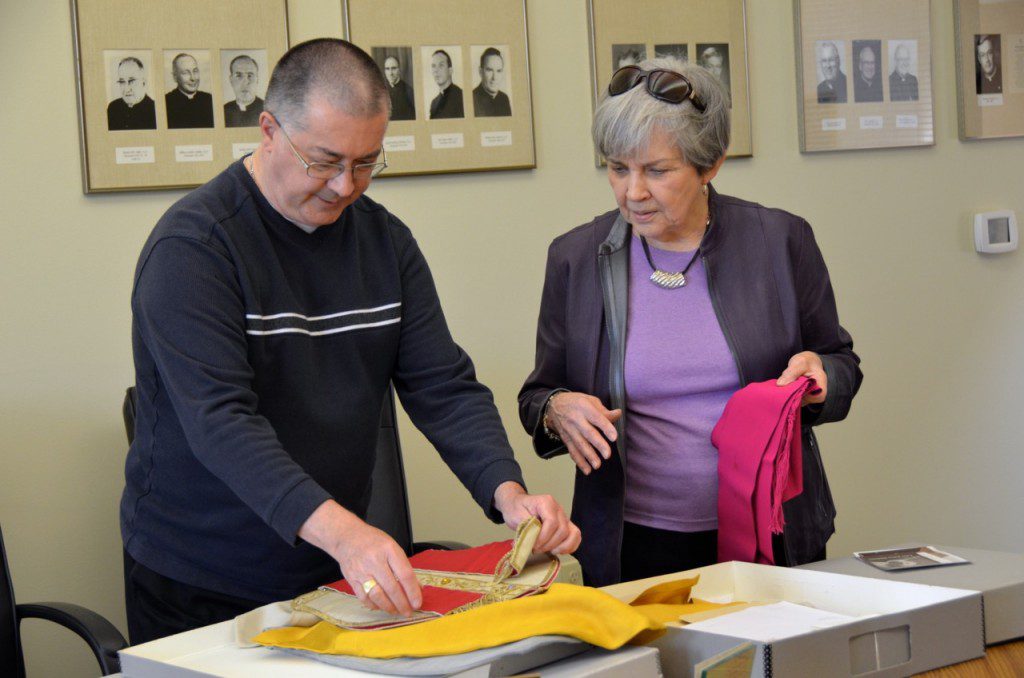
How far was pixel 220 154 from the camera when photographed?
8.86 ft

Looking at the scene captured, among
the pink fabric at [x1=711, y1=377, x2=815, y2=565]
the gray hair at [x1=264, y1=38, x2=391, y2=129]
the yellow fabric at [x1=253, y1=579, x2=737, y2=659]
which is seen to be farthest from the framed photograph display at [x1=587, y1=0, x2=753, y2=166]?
the yellow fabric at [x1=253, y1=579, x2=737, y2=659]

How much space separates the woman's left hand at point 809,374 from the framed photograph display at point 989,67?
79.8 inches

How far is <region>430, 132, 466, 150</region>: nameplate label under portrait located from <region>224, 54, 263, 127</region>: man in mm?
445

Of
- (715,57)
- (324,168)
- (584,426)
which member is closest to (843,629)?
(584,426)

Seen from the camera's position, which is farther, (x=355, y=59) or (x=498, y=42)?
(x=498, y=42)

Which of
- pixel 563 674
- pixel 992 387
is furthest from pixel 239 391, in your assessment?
pixel 992 387

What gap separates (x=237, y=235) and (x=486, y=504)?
1.76 ft

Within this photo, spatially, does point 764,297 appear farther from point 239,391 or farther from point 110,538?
point 110,538

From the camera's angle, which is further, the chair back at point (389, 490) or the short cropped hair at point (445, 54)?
the short cropped hair at point (445, 54)

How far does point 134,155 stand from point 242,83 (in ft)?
1.00

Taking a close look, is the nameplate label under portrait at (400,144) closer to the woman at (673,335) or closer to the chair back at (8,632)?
the woman at (673,335)

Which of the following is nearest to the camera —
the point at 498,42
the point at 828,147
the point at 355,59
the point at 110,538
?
the point at 355,59

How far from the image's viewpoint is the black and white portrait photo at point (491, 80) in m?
A: 2.96

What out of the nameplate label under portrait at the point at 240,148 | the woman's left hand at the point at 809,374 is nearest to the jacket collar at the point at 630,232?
the woman's left hand at the point at 809,374
